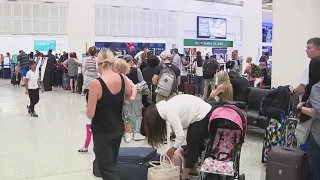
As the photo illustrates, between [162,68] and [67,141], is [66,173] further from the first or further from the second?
[162,68]

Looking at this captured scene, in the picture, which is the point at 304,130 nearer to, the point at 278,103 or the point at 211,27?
the point at 278,103

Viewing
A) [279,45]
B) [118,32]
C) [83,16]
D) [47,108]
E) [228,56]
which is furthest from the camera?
[228,56]

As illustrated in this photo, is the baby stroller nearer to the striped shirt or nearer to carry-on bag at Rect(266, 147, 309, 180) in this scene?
carry-on bag at Rect(266, 147, 309, 180)

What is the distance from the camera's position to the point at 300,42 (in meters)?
6.84

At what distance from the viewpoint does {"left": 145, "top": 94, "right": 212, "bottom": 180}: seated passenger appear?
3795 millimetres

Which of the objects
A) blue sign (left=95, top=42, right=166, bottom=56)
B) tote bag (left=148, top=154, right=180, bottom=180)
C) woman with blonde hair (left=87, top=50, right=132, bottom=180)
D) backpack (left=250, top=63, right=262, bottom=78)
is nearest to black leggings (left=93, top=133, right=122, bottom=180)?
woman with blonde hair (left=87, top=50, right=132, bottom=180)

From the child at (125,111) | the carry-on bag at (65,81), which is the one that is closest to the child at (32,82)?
the child at (125,111)

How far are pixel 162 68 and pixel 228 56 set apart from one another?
65.3 feet

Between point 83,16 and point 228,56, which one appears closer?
point 83,16

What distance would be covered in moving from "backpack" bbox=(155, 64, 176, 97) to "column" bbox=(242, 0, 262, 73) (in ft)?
39.0

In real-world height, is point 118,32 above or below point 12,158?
above

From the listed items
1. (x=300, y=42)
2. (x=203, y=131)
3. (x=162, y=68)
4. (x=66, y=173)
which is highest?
(x=300, y=42)

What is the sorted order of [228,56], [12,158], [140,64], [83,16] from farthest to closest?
[228,56] → [83,16] → [140,64] → [12,158]

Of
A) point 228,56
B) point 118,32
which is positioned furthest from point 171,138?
point 228,56
